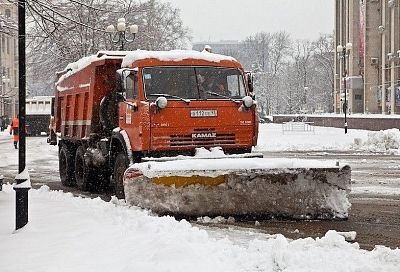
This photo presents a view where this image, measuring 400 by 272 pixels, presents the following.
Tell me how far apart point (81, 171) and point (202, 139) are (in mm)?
5004

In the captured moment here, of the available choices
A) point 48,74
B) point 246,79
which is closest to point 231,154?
point 246,79

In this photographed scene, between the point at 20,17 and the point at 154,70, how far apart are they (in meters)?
3.28

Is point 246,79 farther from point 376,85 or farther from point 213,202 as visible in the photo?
point 376,85

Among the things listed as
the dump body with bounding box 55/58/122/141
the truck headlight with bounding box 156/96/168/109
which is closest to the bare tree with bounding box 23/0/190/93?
the dump body with bounding box 55/58/122/141

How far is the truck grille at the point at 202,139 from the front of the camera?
11.9m

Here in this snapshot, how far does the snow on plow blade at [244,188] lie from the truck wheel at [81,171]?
4.76m

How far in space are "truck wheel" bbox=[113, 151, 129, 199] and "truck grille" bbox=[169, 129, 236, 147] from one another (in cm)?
107

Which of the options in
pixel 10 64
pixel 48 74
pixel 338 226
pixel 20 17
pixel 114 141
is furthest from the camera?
A: pixel 10 64

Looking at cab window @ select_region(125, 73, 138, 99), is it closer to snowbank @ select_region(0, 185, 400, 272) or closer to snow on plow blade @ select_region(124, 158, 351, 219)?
snow on plow blade @ select_region(124, 158, 351, 219)

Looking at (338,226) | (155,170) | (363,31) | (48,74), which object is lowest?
(338,226)

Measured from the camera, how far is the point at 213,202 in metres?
10.6

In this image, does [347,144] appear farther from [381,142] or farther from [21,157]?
[21,157]

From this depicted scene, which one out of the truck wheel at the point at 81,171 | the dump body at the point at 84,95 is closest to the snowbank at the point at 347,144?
the dump body at the point at 84,95

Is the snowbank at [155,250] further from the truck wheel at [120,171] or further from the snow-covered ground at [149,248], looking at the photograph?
the truck wheel at [120,171]
